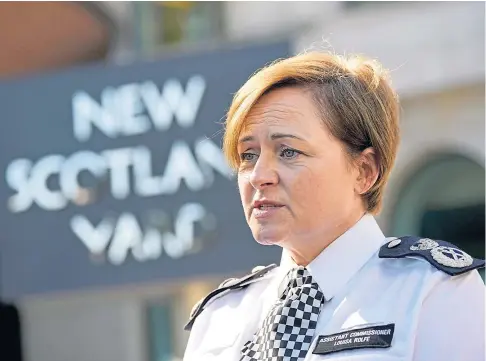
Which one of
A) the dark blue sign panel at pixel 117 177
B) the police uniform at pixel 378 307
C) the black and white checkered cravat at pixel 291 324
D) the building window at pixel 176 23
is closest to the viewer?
the police uniform at pixel 378 307

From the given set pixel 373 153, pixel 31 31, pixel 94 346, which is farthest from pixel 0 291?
pixel 373 153

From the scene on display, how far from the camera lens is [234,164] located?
2.19 meters

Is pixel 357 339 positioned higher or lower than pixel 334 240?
lower

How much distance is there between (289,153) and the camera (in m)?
1.99

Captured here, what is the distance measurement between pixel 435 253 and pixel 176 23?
7156 millimetres

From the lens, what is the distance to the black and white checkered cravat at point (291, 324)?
77.4 inches

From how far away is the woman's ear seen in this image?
206 centimetres

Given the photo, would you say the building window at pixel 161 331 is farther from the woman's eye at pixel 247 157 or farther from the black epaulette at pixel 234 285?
the woman's eye at pixel 247 157

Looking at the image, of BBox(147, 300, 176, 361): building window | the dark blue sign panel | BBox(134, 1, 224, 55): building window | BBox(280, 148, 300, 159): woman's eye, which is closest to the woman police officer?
→ BBox(280, 148, 300, 159): woman's eye

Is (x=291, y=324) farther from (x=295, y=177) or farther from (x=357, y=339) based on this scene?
(x=295, y=177)

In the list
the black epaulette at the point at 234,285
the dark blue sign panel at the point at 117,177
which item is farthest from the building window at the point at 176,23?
the black epaulette at the point at 234,285

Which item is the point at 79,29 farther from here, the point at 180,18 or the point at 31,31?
the point at 180,18

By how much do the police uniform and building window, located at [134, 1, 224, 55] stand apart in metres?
6.64

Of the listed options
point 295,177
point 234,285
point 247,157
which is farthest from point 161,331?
point 295,177
